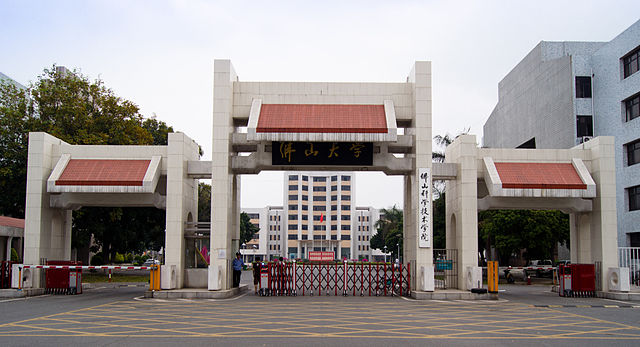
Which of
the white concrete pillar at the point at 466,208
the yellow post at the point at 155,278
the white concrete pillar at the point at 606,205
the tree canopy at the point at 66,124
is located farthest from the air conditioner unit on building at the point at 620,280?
the tree canopy at the point at 66,124

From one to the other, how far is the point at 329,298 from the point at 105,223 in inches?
798

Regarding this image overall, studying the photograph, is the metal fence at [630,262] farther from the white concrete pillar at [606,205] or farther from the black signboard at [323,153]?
the black signboard at [323,153]

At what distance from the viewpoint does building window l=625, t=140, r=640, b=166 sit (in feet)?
107

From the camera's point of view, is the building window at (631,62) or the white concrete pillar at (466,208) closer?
the white concrete pillar at (466,208)

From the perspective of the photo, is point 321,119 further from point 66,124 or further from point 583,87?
point 583,87

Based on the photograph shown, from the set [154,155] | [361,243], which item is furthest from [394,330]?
[361,243]

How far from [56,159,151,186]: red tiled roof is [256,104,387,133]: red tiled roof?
5.04 metres

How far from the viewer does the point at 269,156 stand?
21078 mm

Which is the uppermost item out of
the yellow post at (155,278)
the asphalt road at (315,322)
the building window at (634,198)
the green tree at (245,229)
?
the building window at (634,198)

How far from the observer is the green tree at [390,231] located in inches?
3023

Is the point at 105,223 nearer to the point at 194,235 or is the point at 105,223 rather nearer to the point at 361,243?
the point at 194,235

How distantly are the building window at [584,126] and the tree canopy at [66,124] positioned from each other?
2896 centimetres

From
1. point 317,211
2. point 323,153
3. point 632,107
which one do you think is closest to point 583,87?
point 632,107

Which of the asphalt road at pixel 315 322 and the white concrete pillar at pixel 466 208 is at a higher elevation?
the white concrete pillar at pixel 466 208
